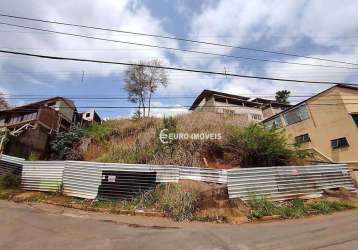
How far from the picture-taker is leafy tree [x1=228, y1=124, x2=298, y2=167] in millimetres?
11953

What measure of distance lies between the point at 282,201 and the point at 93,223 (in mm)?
7627

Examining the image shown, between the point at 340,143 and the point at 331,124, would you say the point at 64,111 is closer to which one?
the point at 331,124

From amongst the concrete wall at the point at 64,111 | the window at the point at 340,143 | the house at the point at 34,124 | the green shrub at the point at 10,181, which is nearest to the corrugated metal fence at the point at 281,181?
the window at the point at 340,143

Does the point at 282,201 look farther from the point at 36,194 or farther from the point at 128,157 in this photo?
the point at 36,194

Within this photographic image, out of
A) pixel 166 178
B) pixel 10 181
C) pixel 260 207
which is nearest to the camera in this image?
pixel 260 207

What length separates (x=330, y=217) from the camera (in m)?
8.70

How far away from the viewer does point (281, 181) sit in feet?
33.9

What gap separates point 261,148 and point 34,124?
22.4 metres

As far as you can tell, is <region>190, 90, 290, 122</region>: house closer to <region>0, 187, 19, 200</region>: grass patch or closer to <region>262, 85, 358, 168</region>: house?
<region>262, 85, 358, 168</region>: house

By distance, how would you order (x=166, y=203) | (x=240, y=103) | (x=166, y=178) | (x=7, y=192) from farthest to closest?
A: 1. (x=240, y=103)
2. (x=7, y=192)
3. (x=166, y=178)
4. (x=166, y=203)

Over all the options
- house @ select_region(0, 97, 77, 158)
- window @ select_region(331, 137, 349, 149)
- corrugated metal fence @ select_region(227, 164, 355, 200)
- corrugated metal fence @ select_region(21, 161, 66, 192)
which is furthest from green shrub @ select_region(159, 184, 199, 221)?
window @ select_region(331, 137, 349, 149)

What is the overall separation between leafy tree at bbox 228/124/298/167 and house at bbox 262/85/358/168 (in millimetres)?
4963

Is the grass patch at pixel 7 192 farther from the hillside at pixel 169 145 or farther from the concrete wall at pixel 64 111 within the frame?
the concrete wall at pixel 64 111

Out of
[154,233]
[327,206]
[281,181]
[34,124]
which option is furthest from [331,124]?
[34,124]
